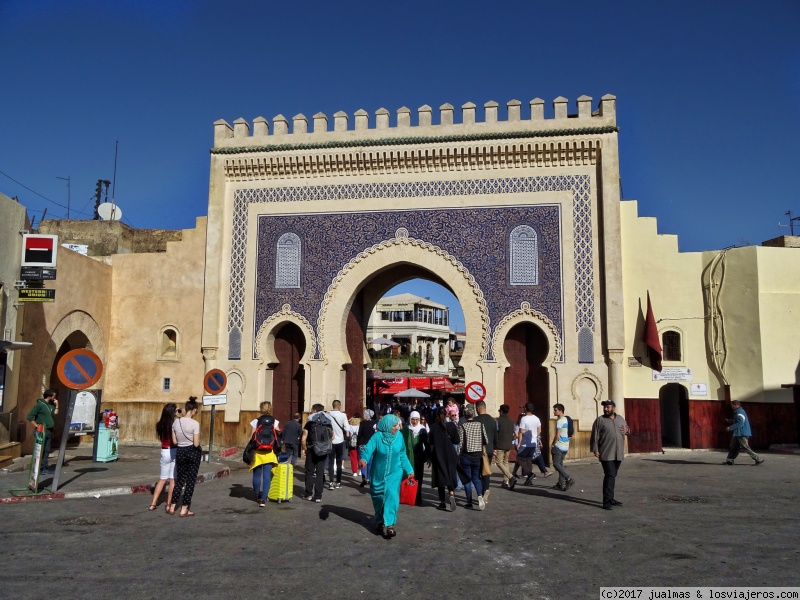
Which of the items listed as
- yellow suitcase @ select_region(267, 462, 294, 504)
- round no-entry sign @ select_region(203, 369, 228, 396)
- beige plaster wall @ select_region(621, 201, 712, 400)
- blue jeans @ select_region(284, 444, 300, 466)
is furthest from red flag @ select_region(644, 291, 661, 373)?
yellow suitcase @ select_region(267, 462, 294, 504)

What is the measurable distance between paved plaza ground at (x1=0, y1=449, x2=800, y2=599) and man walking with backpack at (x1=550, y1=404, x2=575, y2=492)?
406 mm

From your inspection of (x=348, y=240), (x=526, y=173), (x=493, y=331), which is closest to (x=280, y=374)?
(x=348, y=240)

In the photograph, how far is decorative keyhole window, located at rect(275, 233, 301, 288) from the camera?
17266 mm

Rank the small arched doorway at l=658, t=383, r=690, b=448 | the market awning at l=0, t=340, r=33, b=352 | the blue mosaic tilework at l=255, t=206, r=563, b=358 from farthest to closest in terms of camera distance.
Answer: the small arched doorway at l=658, t=383, r=690, b=448, the blue mosaic tilework at l=255, t=206, r=563, b=358, the market awning at l=0, t=340, r=33, b=352

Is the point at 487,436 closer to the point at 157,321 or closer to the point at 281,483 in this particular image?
the point at 281,483

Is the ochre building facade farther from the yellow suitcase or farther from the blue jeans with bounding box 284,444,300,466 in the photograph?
the yellow suitcase

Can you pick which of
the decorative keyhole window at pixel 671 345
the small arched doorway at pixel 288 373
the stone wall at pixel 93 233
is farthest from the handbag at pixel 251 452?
the stone wall at pixel 93 233

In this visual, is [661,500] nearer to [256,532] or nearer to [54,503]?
[256,532]

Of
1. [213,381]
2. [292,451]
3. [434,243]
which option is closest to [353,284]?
[434,243]

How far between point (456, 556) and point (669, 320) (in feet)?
37.8

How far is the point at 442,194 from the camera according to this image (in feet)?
55.4

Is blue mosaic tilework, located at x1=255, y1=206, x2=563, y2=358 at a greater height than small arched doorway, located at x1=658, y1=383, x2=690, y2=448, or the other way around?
blue mosaic tilework, located at x1=255, y1=206, x2=563, y2=358

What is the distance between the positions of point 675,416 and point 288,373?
10.3m

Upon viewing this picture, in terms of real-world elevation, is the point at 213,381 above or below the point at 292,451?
above
